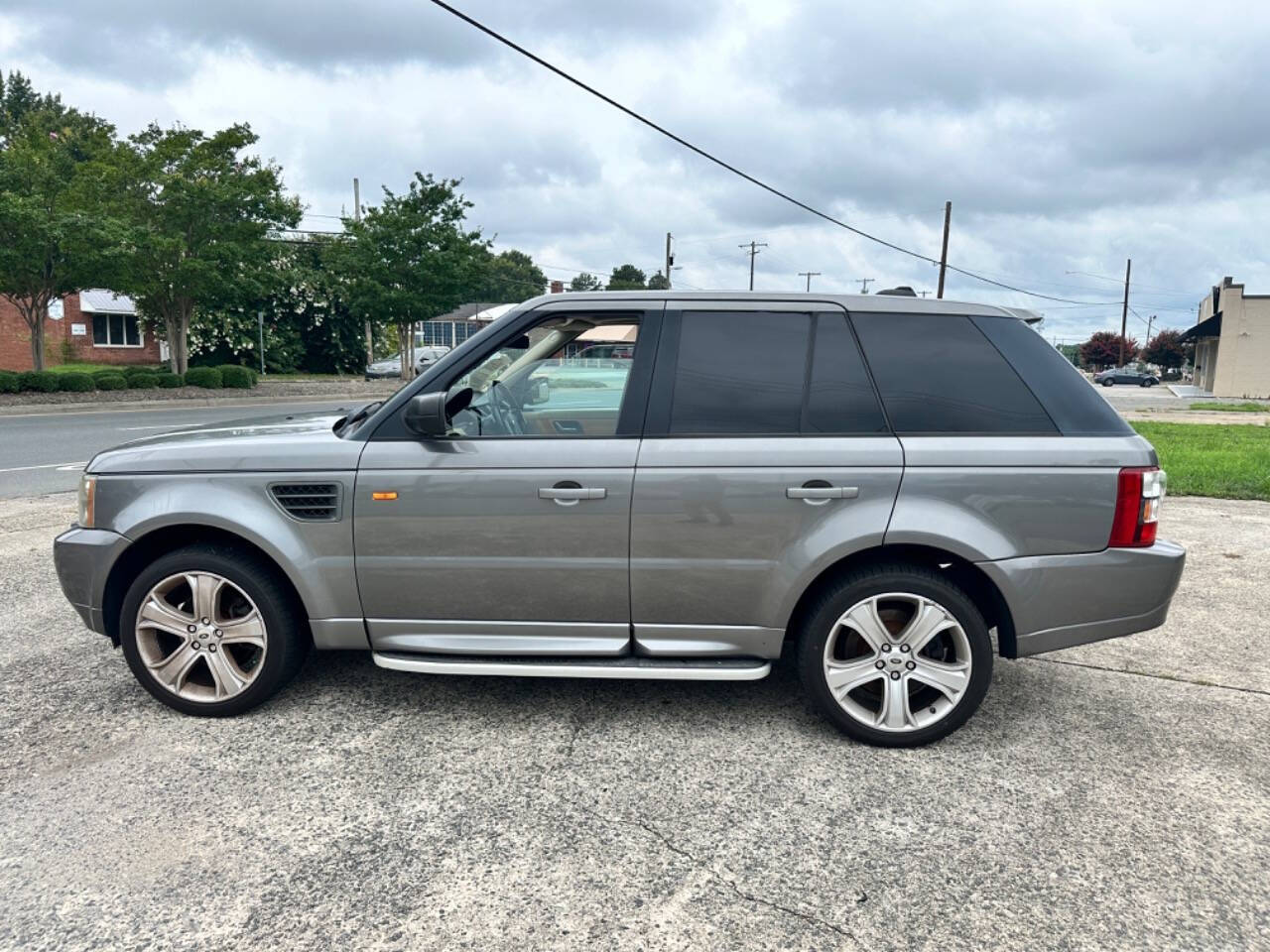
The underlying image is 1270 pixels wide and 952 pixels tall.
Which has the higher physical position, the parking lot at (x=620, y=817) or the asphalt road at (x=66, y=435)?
the asphalt road at (x=66, y=435)

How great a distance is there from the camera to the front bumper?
359 cm

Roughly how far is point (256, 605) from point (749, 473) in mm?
2062

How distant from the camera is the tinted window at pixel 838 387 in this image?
3436 mm

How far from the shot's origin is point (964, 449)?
3352 millimetres

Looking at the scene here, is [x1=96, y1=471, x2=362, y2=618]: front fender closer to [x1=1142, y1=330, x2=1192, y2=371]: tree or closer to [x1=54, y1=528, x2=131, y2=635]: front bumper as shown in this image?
[x1=54, y1=528, x2=131, y2=635]: front bumper

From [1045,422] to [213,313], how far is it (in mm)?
36630

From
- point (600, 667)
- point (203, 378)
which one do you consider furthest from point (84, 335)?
point (600, 667)

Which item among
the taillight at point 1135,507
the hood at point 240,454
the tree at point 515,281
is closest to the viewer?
the taillight at point 1135,507

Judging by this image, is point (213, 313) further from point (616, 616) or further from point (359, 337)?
point (616, 616)

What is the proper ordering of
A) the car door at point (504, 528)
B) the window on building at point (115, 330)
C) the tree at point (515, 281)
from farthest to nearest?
the tree at point (515, 281)
the window on building at point (115, 330)
the car door at point (504, 528)

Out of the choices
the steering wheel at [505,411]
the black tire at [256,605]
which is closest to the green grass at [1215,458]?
the steering wheel at [505,411]

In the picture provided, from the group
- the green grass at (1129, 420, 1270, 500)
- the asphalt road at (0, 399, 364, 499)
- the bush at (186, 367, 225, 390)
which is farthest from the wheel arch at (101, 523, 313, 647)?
the bush at (186, 367, 225, 390)

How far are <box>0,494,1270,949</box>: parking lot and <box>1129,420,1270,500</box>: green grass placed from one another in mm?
4259

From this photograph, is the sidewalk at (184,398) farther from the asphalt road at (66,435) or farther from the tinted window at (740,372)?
the tinted window at (740,372)
